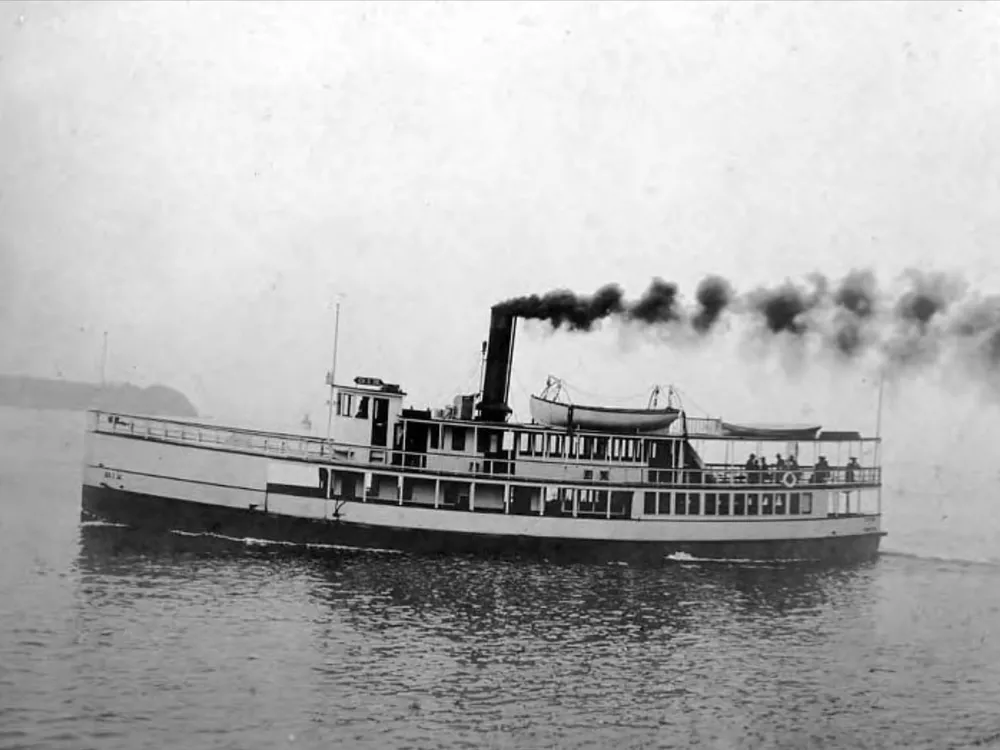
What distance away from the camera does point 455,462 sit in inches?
522

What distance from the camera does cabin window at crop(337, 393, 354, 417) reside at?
508 inches

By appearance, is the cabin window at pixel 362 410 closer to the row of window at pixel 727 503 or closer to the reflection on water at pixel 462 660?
the reflection on water at pixel 462 660

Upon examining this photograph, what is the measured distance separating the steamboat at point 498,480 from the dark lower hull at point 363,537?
18 millimetres

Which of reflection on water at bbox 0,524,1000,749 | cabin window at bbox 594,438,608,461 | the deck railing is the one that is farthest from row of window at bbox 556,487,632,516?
reflection on water at bbox 0,524,1000,749

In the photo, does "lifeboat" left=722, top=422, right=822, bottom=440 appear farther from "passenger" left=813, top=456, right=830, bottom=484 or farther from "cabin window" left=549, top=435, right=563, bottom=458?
"cabin window" left=549, top=435, right=563, bottom=458

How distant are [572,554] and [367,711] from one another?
5.97m

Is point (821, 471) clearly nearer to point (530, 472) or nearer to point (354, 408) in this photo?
point (530, 472)

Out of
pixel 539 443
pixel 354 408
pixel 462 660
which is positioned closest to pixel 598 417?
pixel 539 443

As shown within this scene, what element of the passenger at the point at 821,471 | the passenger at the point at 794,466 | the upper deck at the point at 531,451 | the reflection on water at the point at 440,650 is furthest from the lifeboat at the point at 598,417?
the passenger at the point at 821,471

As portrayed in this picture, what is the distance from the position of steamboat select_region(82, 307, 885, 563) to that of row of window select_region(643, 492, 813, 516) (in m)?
0.02

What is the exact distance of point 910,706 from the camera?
8.10 meters

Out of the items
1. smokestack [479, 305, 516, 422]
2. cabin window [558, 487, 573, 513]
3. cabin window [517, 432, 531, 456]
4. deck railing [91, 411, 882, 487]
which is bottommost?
cabin window [558, 487, 573, 513]

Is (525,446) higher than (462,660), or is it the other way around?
(525,446)

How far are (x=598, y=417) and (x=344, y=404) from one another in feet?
11.0
